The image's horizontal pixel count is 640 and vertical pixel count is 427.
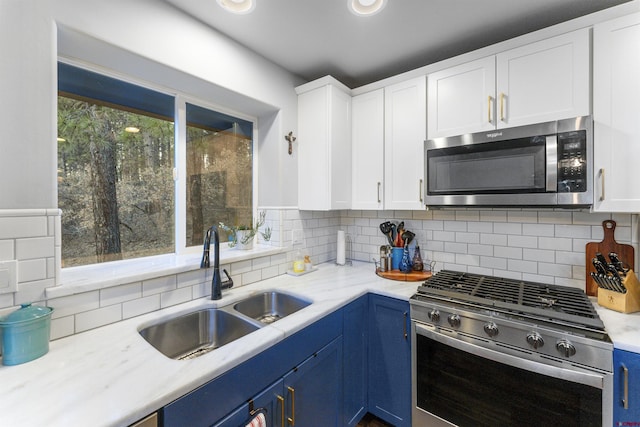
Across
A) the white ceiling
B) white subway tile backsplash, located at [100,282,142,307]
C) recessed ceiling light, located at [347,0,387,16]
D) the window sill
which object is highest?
the white ceiling

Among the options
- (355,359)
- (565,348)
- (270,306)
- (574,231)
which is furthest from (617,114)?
(270,306)

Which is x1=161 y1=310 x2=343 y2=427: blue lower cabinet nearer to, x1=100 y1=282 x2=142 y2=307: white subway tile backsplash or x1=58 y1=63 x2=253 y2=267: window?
x1=100 y1=282 x2=142 y2=307: white subway tile backsplash

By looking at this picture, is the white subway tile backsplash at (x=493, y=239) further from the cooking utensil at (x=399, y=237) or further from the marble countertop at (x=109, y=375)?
the marble countertop at (x=109, y=375)

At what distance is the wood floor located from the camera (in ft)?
5.79

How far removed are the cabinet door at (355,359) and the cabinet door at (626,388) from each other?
1088 mm

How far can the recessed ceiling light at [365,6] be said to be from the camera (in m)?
1.42

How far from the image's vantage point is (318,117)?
2.10 metres

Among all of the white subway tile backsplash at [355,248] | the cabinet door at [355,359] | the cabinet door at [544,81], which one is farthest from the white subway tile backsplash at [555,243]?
the cabinet door at [355,359]

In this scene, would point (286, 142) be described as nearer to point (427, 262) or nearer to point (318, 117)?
point (318, 117)

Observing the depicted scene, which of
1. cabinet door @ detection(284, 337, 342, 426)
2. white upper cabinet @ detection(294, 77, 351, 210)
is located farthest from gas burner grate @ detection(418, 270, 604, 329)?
white upper cabinet @ detection(294, 77, 351, 210)

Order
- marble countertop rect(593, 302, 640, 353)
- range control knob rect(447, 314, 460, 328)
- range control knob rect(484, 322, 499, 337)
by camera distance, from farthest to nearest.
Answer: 1. range control knob rect(447, 314, 460, 328)
2. range control knob rect(484, 322, 499, 337)
3. marble countertop rect(593, 302, 640, 353)

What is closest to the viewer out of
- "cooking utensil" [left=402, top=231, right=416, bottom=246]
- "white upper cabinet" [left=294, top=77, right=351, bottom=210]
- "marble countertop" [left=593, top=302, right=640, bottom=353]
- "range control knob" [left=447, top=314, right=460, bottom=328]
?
"marble countertop" [left=593, top=302, right=640, bottom=353]

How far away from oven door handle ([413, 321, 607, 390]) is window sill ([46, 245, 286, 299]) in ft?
3.73

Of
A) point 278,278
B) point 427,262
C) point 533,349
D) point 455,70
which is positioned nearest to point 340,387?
point 278,278
